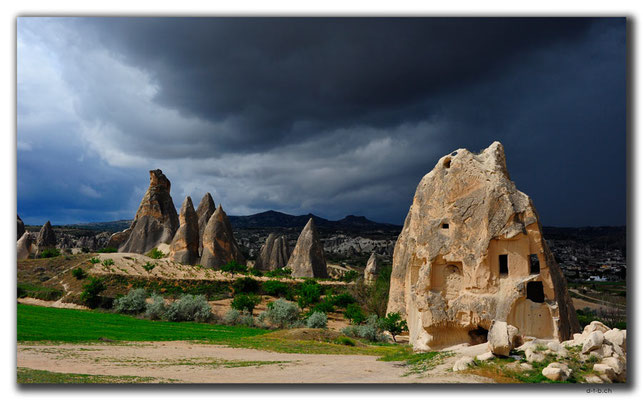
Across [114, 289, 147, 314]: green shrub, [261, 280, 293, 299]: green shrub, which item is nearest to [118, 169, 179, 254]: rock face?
[261, 280, 293, 299]: green shrub

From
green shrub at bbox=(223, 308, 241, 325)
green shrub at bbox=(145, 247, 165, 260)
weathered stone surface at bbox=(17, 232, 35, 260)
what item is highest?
weathered stone surface at bbox=(17, 232, 35, 260)

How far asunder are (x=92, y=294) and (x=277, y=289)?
13.1 m

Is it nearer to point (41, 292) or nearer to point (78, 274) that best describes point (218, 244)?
point (78, 274)

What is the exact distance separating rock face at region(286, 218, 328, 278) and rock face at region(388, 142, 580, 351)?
27171 millimetres

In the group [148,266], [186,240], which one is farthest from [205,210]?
[148,266]

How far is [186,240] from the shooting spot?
140 ft

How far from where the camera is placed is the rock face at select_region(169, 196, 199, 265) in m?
42.1

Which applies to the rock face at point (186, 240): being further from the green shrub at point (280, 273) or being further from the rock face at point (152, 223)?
the green shrub at point (280, 273)

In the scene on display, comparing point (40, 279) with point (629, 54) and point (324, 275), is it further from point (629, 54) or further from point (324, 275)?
point (629, 54)

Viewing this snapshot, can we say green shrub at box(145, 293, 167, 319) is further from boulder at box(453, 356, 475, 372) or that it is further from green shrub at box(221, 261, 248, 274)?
boulder at box(453, 356, 475, 372)

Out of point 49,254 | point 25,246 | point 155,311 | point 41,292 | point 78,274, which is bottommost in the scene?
point 155,311

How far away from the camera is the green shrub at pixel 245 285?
117ft

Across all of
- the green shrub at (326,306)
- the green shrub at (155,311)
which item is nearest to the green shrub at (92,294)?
the green shrub at (155,311)

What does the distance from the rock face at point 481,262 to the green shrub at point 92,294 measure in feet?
69.6
